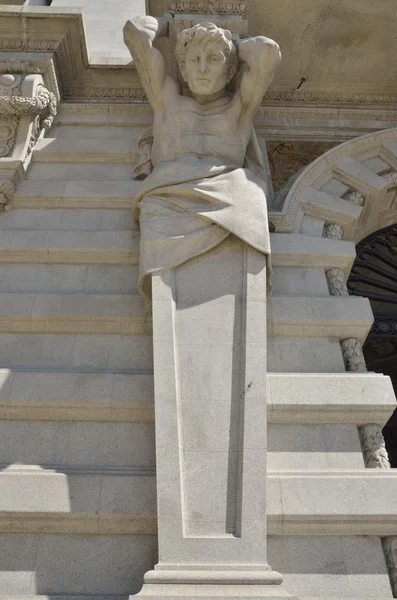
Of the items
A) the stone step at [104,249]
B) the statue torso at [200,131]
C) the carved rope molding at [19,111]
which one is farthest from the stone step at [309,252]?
the carved rope molding at [19,111]

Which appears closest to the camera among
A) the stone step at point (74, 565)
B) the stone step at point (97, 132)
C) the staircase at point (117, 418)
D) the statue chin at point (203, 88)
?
the stone step at point (74, 565)

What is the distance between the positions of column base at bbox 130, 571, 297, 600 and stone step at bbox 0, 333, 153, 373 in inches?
88.3

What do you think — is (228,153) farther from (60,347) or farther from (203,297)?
(60,347)

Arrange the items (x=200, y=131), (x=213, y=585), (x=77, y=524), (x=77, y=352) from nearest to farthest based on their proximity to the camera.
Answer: (x=213, y=585)
(x=77, y=524)
(x=77, y=352)
(x=200, y=131)

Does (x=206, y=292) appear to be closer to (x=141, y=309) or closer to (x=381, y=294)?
(x=141, y=309)

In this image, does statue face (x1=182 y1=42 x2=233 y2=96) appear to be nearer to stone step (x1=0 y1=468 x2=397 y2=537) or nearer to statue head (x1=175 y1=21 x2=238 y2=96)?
statue head (x1=175 y1=21 x2=238 y2=96)

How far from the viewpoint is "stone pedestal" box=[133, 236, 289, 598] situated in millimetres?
4445

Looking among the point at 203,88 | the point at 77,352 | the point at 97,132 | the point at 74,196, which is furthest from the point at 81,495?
the point at 97,132

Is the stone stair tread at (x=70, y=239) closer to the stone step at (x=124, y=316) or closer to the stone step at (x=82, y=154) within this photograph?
the stone step at (x=124, y=316)

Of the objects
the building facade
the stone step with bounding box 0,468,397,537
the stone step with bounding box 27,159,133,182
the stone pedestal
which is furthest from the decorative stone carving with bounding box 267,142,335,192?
the stone step with bounding box 0,468,397,537

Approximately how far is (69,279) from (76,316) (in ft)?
2.30

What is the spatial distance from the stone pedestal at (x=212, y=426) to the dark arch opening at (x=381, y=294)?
2.76m

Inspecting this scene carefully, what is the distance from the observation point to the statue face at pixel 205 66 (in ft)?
24.5

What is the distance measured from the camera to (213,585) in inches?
170
